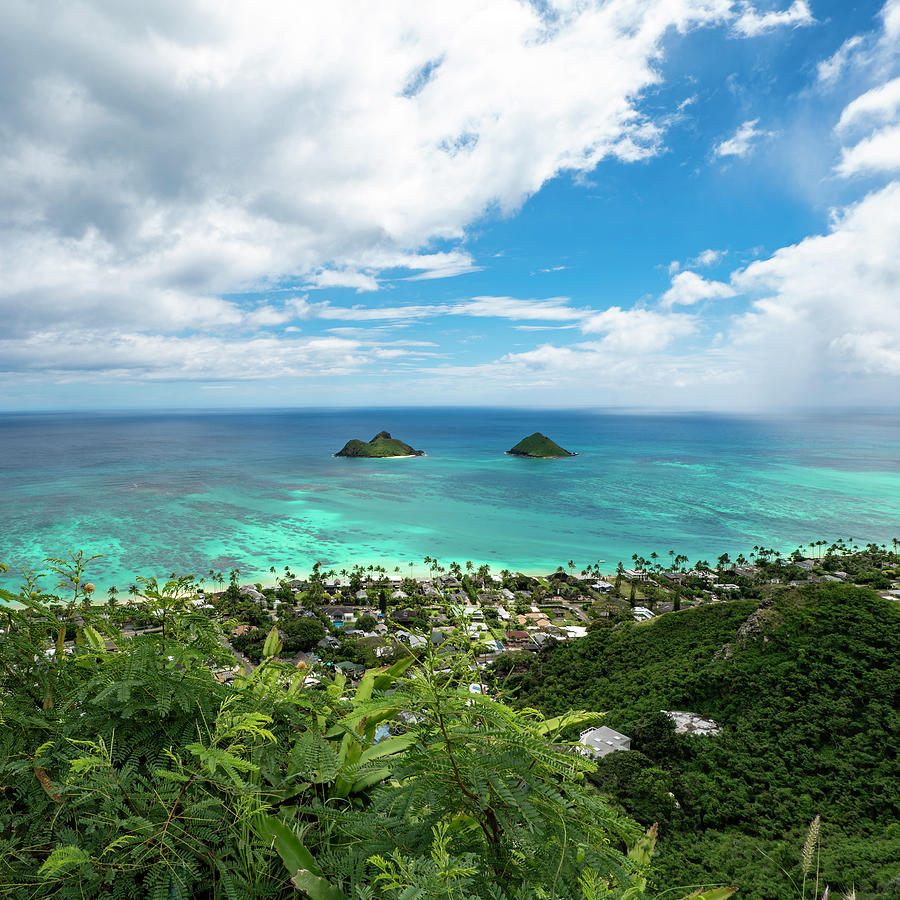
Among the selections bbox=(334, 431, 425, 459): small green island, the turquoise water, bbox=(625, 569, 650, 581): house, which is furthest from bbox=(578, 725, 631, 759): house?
bbox=(334, 431, 425, 459): small green island

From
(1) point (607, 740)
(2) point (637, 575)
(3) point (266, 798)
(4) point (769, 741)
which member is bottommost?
(2) point (637, 575)

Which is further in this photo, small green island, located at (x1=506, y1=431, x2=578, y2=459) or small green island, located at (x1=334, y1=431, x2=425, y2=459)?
small green island, located at (x1=506, y1=431, x2=578, y2=459)

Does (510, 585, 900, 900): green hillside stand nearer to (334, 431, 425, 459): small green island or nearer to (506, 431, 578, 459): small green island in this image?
(334, 431, 425, 459): small green island

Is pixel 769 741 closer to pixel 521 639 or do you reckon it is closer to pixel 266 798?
pixel 521 639

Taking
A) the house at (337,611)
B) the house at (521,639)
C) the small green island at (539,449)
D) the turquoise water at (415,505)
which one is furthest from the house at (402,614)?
the small green island at (539,449)

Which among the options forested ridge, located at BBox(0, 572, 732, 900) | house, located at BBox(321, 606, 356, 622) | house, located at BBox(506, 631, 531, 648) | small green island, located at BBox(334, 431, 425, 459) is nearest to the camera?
forested ridge, located at BBox(0, 572, 732, 900)

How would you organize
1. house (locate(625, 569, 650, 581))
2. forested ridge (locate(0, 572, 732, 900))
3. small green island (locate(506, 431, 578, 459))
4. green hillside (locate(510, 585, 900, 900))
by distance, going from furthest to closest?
1. small green island (locate(506, 431, 578, 459))
2. house (locate(625, 569, 650, 581))
3. green hillside (locate(510, 585, 900, 900))
4. forested ridge (locate(0, 572, 732, 900))

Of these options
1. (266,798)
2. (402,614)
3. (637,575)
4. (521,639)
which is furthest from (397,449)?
(266,798)
